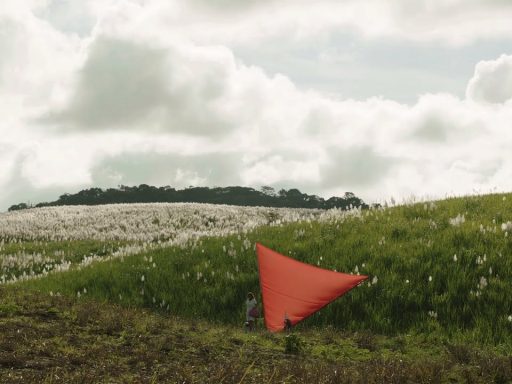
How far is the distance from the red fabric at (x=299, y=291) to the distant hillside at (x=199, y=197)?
66710 millimetres

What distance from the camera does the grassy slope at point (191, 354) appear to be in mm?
6539

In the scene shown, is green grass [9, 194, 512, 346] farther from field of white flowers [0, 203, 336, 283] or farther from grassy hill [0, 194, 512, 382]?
field of white flowers [0, 203, 336, 283]

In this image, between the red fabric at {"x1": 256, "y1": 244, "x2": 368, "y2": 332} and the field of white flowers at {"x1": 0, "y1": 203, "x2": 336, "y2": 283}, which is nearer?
the red fabric at {"x1": 256, "y1": 244, "x2": 368, "y2": 332}

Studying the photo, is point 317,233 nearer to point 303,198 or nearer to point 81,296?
point 81,296

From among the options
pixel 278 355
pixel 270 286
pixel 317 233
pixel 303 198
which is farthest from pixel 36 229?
pixel 303 198

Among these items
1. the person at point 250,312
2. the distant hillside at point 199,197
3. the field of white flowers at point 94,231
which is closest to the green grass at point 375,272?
the person at point 250,312

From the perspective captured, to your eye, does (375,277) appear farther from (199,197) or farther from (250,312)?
(199,197)

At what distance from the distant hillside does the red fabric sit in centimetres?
6671

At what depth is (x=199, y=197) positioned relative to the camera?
352 feet

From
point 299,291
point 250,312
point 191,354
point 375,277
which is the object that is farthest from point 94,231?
point 191,354

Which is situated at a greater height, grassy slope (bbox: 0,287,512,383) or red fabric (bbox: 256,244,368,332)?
red fabric (bbox: 256,244,368,332)

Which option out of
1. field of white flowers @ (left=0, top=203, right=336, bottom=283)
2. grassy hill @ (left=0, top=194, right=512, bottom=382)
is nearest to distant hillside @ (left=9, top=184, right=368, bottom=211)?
field of white flowers @ (left=0, top=203, right=336, bottom=283)

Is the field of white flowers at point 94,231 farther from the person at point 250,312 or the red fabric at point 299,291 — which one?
the person at point 250,312

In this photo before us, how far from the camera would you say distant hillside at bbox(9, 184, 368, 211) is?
299 ft
